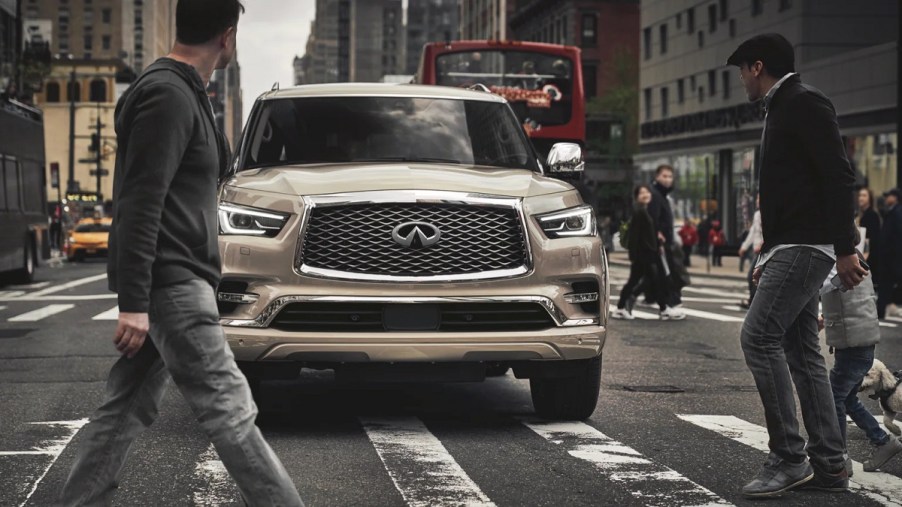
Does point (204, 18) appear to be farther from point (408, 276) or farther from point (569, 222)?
point (569, 222)

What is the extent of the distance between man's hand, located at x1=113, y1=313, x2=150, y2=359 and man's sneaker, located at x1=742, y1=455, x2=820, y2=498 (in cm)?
298

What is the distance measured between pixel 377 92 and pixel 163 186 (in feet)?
17.2

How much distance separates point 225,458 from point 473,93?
5.68m

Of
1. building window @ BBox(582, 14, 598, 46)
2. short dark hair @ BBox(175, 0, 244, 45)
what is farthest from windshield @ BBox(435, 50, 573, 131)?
building window @ BBox(582, 14, 598, 46)

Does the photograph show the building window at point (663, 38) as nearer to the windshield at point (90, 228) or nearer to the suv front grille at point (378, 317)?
the windshield at point (90, 228)

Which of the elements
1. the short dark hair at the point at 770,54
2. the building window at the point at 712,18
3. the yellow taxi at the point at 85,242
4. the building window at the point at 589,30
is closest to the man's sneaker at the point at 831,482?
the short dark hair at the point at 770,54

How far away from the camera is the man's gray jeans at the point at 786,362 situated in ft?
20.2

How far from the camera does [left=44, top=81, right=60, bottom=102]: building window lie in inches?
5148

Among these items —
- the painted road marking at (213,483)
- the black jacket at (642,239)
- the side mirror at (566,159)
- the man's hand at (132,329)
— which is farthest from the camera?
the black jacket at (642,239)

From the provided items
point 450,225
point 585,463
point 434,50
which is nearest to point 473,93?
point 450,225

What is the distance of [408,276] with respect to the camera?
299 inches

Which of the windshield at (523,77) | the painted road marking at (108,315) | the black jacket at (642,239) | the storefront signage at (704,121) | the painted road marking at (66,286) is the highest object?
the storefront signage at (704,121)

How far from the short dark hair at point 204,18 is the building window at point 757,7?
46.8 metres

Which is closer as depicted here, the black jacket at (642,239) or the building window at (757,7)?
the black jacket at (642,239)
